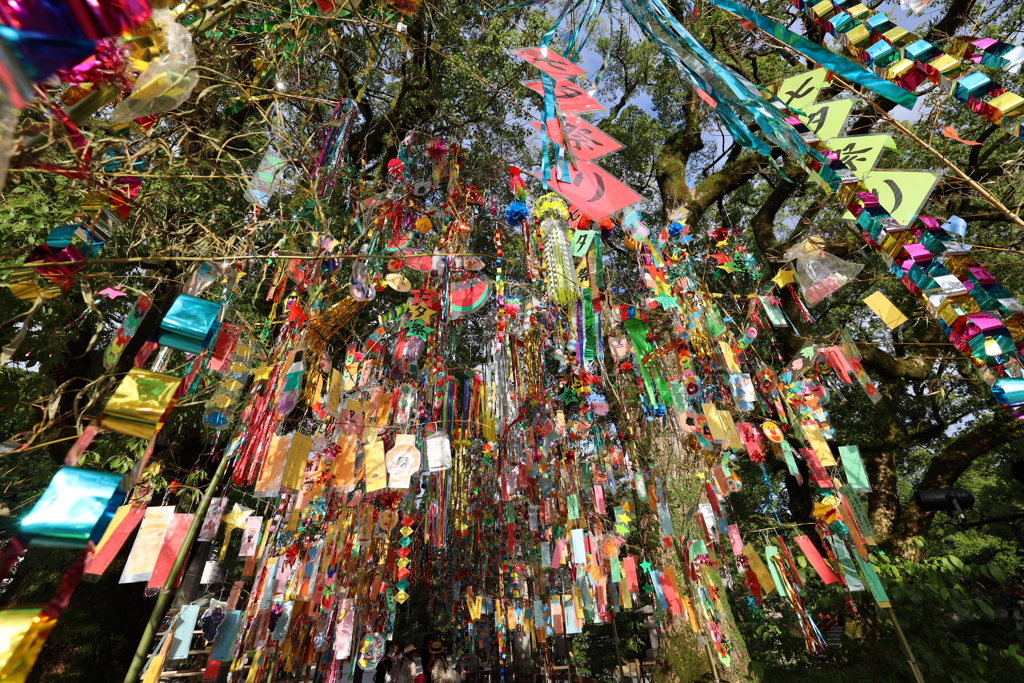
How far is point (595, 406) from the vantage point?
4.68 metres

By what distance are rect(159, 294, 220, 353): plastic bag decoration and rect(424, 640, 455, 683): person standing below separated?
4722mm

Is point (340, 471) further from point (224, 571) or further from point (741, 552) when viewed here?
point (741, 552)

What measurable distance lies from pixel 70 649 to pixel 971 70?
730cm

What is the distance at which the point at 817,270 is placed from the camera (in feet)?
9.91

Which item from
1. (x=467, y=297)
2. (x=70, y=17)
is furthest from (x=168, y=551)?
(x=70, y=17)

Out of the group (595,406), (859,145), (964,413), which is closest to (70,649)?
(595,406)

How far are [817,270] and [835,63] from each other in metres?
1.99

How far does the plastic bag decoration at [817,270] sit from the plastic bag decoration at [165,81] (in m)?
3.27

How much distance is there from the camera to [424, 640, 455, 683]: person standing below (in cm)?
447

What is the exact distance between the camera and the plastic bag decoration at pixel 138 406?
974 millimetres

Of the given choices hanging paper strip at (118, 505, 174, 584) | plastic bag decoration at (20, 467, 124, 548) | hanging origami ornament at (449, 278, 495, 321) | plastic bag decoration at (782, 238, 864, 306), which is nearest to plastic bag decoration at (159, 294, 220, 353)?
plastic bag decoration at (20, 467, 124, 548)

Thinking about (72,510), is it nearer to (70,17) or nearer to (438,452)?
(70,17)

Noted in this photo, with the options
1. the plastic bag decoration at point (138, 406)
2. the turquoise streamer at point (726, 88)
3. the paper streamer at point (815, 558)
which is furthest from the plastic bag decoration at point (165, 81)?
the paper streamer at point (815, 558)

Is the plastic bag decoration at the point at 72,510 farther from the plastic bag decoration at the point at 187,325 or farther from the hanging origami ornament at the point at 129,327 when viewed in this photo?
the hanging origami ornament at the point at 129,327
